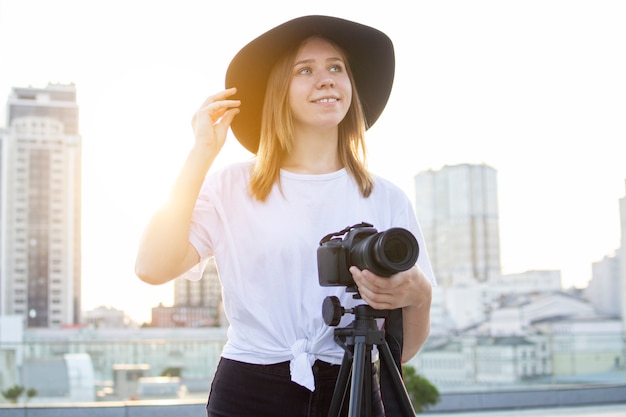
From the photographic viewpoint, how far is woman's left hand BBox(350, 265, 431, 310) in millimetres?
1001

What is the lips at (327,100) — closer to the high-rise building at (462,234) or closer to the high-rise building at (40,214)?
the high-rise building at (462,234)

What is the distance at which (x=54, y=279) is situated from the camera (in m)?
57.2

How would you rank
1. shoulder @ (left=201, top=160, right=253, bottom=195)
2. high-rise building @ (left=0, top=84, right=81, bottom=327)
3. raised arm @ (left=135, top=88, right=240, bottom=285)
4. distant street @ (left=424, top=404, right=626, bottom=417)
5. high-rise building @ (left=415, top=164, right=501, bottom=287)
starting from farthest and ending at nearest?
high-rise building @ (left=0, top=84, right=81, bottom=327) < high-rise building @ (left=415, top=164, right=501, bottom=287) < distant street @ (left=424, top=404, right=626, bottom=417) < shoulder @ (left=201, top=160, right=253, bottom=195) < raised arm @ (left=135, top=88, right=240, bottom=285)

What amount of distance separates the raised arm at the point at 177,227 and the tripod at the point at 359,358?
0.73 feet

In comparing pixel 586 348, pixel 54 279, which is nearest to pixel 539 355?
pixel 586 348

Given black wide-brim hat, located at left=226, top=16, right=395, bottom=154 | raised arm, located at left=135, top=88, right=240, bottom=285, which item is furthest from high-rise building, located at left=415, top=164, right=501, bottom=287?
raised arm, located at left=135, top=88, right=240, bottom=285

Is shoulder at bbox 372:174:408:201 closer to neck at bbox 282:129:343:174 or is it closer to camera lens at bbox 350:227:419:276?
neck at bbox 282:129:343:174

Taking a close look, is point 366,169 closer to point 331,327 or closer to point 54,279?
point 331,327

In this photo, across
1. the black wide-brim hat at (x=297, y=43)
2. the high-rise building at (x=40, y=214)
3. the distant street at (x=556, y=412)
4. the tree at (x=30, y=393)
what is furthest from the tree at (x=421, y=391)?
the high-rise building at (x=40, y=214)

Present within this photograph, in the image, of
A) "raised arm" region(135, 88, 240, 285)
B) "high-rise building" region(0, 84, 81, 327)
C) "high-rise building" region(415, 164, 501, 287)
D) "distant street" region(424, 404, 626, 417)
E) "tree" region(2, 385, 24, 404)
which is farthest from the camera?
"high-rise building" region(0, 84, 81, 327)

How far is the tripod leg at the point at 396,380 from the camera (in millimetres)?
1065

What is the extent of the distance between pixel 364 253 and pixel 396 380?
21cm

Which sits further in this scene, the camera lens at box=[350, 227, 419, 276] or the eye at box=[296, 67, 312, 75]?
the eye at box=[296, 67, 312, 75]

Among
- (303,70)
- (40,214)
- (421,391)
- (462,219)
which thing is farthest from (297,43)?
(40,214)
